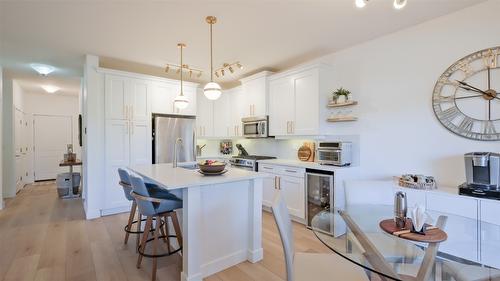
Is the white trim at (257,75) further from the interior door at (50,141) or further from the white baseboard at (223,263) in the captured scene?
the interior door at (50,141)

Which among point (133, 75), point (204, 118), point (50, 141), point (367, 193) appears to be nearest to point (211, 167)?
point (367, 193)

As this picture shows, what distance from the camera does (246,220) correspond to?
2.53m

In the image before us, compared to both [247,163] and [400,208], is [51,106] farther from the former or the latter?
[400,208]

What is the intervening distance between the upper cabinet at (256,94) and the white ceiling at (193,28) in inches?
20.1

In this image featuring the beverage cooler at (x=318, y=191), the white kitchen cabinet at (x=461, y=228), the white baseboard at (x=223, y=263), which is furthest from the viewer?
the beverage cooler at (x=318, y=191)

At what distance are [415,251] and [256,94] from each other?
3.68 m

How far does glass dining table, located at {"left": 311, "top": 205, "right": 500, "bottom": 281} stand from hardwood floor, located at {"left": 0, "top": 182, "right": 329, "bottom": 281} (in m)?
0.92

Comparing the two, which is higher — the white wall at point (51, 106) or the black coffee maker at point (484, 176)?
the white wall at point (51, 106)

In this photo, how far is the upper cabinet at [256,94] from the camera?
4504 millimetres

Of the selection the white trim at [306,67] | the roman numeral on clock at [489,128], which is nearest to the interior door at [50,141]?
the white trim at [306,67]

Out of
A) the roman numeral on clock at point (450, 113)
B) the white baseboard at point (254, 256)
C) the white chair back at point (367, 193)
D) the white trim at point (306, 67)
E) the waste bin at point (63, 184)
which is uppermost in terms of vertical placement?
the white trim at point (306, 67)

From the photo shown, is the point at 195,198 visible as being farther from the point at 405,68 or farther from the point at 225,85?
the point at 225,85

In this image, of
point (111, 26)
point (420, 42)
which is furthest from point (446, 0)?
point (111, 26)

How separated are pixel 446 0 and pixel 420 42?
0.51 metres
